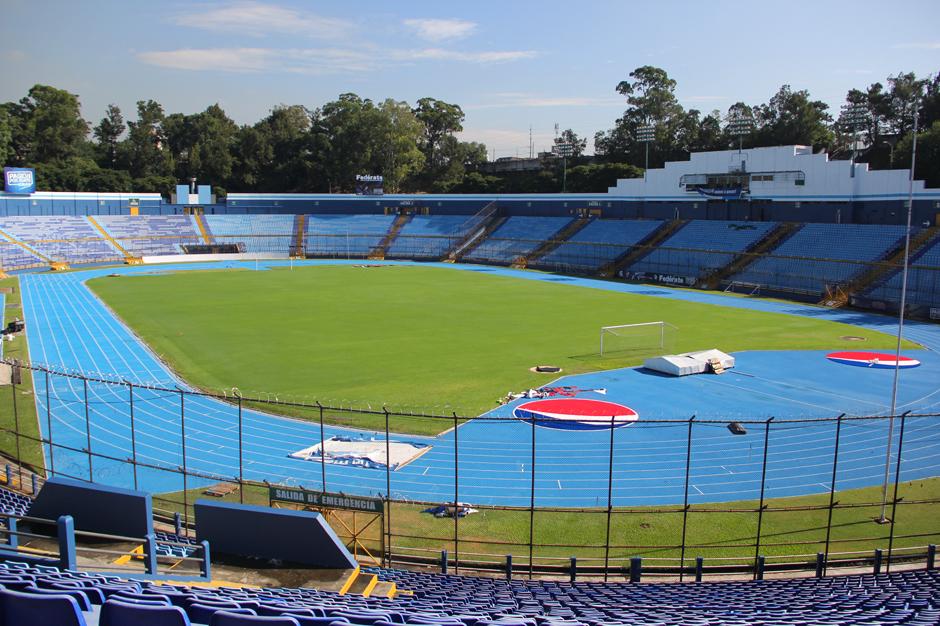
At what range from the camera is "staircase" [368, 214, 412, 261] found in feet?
306

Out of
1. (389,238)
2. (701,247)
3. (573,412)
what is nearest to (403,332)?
(573,412)

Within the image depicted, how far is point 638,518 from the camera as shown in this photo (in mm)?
18359

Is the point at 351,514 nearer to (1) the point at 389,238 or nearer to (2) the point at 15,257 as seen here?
(2) the point at 15,257

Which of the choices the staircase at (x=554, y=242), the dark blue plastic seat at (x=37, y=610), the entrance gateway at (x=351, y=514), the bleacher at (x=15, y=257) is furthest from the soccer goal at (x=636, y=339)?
the bleacher at (x=15, y=257)

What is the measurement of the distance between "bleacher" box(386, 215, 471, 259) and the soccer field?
25447mm

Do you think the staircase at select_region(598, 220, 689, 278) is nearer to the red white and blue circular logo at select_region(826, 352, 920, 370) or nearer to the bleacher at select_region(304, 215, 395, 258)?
the bleacher at select_region(304, 215, 395, 258)

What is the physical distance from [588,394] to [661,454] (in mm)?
6576

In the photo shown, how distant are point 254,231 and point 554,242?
4080cm

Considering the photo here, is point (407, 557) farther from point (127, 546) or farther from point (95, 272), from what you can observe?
point (95, 272)

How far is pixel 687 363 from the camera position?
105 feet

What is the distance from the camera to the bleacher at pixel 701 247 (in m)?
67.2

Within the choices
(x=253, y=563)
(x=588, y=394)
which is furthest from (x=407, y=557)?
(x=588, y=394)

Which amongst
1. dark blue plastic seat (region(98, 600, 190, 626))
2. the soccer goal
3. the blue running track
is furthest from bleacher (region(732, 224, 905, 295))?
dark blue plastic seat (region(98, 600, 190, 626))

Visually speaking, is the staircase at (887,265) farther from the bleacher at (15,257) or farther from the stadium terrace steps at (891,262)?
the bleacher at (15,257)
